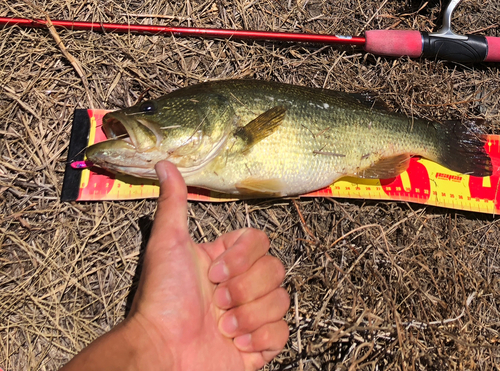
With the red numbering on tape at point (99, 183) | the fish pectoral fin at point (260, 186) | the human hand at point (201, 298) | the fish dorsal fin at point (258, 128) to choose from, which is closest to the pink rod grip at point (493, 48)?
the fish dorsal fin at point (258, 128)

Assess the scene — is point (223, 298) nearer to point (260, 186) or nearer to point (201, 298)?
point (201, 298)

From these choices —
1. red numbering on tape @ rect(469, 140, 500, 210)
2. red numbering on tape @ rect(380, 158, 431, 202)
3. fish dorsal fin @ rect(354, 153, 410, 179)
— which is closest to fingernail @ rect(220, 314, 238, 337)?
fish dorsal fin @ rect(354, 153, 410, 179)

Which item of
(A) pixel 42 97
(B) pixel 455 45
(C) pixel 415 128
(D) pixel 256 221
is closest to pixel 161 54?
(A) pixel 42 97

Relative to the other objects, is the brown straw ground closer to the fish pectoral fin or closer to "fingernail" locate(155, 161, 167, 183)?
the fish pectoral fin

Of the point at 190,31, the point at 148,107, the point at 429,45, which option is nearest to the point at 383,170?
the point at 429,45

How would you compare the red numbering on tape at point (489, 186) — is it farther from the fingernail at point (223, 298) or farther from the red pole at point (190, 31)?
the fingernail at point (223, 298)
